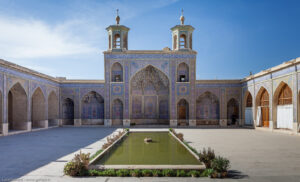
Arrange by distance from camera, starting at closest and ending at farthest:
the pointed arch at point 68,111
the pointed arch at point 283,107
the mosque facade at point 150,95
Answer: the pointed arch at point 283,107
the mosque facade at point 150,95
the pointed arch at point 68,111

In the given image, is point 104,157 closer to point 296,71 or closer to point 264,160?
point 264,160

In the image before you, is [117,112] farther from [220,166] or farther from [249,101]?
[220,166]

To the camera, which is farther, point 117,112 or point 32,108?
point 117,112

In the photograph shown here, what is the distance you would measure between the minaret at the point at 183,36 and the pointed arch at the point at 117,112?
237 inches

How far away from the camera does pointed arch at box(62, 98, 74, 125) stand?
19281mm

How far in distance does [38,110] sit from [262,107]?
49.4ft

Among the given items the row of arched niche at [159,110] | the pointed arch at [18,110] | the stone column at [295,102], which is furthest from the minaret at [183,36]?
the pointed arch at [18,110]

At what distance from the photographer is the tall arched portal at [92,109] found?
19.2 m

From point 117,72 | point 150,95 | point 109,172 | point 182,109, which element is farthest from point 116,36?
point 109,172

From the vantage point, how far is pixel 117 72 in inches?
737

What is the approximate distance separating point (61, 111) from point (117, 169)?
1521 cm

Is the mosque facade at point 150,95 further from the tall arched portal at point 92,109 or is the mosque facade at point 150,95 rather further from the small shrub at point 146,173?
the small shrub at point 146,173

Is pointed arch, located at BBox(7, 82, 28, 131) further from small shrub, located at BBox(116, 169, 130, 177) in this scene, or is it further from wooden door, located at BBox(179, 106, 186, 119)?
small shrub, located at BBox(116, 169, 130, 177)

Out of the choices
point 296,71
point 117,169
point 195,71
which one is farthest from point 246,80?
point 117,169
